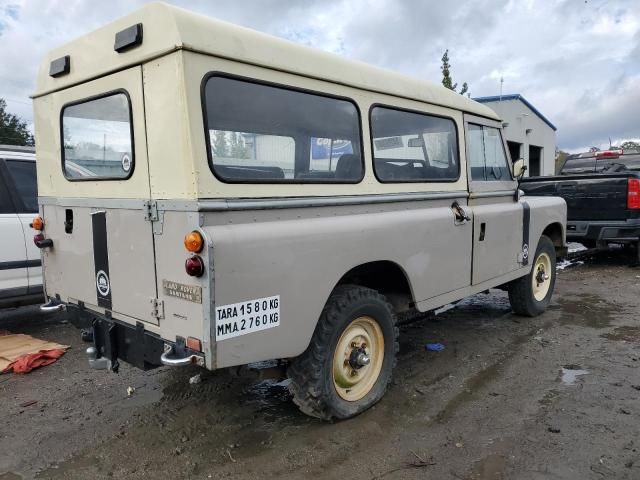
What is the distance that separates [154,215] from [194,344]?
75cm

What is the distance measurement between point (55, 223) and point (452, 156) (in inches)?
128

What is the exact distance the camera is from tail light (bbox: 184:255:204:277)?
8.22ft

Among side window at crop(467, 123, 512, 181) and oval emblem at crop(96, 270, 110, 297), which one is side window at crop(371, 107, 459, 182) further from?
oval emblem at crop(96, 270, 110, 297)

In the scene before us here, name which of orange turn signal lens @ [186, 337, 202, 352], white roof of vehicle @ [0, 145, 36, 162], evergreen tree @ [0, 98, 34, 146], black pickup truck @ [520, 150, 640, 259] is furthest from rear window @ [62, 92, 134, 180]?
evergreen tree @ [0, 98, 34, 146]

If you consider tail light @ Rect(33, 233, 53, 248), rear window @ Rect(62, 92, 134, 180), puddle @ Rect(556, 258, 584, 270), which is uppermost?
rear window @ Rect(62, 92, 134, 180)

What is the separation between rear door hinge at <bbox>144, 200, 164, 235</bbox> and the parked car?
3012 mm

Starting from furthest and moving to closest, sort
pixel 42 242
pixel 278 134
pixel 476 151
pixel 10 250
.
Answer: pixel 10 250
pixel 476 151
pixel 42 242
pixel 278 134

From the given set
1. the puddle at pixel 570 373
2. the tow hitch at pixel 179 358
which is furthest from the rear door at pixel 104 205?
the puddle at pixel 570 373

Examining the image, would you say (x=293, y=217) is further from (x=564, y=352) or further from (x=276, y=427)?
(x=564, y=352)

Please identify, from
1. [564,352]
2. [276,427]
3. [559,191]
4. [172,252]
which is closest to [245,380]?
[276,427]

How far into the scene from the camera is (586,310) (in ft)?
20.2

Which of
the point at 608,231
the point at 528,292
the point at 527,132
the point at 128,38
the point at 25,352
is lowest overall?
the point at 25,352

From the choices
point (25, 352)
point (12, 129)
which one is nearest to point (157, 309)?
point (25, 352)

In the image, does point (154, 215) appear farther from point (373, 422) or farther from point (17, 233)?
point (17, 233)
